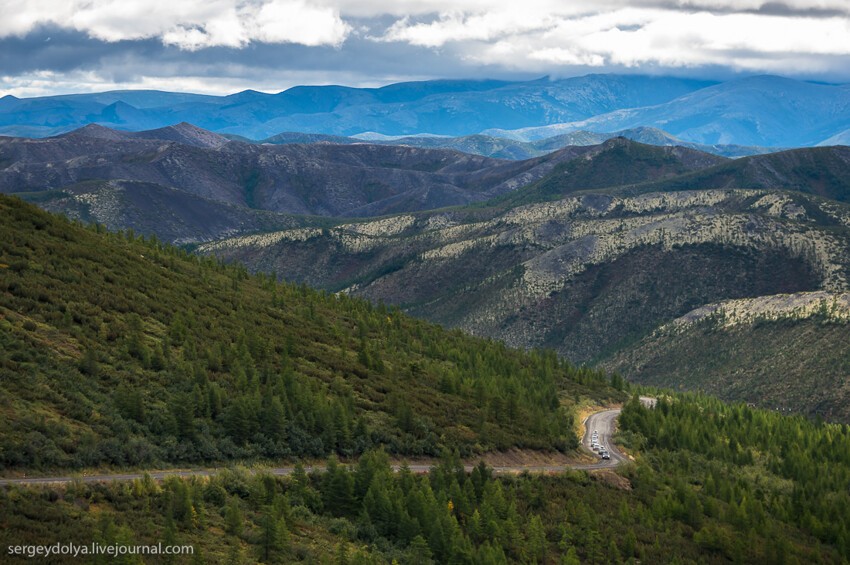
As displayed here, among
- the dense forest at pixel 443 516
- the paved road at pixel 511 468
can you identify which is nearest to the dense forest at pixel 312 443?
the dense forest at pixel 443 516

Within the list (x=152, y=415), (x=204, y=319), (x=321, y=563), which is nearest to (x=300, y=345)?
(x=204, y=319)

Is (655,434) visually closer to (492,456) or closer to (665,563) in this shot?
(492,456)

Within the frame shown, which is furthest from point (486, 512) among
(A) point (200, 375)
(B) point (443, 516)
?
(A) point (200, 375)

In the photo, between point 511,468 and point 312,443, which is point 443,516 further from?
point 511,468

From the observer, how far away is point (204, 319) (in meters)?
111

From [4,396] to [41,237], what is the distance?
52.3 metres

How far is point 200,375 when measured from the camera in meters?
87.7

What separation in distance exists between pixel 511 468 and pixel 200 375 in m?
32.6

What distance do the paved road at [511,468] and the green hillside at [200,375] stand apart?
2.21m

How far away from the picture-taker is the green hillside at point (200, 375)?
236ft

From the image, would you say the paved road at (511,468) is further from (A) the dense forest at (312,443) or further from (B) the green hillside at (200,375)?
(B) the green hillside at (200,375)

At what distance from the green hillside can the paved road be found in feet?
7.24

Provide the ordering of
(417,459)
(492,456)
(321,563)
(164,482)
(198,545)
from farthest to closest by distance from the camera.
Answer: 1. (492,456)
2. (417,459)
3. (164,482)
4. (321,563)
5. (198,545)

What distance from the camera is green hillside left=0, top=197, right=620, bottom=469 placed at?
71938 millimetres
